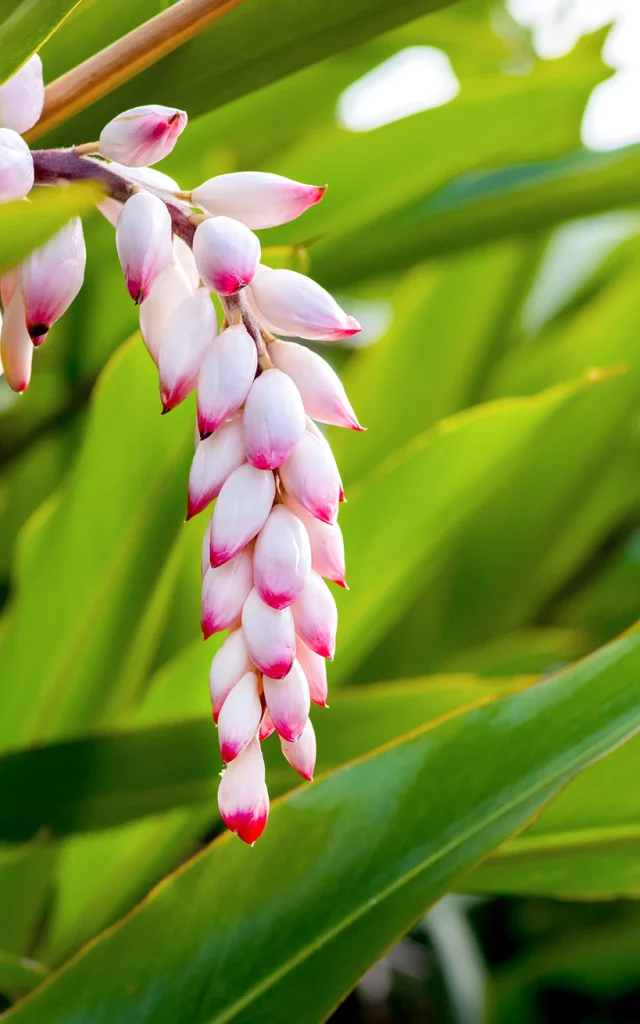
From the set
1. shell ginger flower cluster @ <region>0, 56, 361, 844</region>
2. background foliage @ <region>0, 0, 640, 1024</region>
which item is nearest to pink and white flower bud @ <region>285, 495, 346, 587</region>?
shell ginger flower cluster @ <region>0, 56, 361, 844</region>

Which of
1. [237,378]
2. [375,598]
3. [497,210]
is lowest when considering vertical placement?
[375,598]

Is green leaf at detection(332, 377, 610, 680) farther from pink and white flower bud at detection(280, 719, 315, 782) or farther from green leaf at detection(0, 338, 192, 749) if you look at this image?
pink and white flower bud at detection(280, 719, 315, 782)

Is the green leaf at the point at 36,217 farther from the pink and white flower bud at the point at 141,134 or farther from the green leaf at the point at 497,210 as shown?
the green leaf at the point at 497,210

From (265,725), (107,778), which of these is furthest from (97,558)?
(265,725)

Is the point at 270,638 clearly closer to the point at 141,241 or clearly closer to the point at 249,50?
the point at 141,241

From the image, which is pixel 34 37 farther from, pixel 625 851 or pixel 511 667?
pixel 511 667

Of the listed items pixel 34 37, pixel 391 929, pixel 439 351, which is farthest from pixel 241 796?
pixel 439 351

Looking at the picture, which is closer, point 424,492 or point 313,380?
point 313,380
